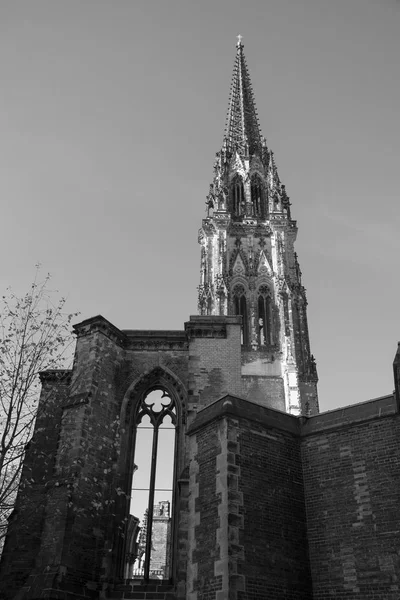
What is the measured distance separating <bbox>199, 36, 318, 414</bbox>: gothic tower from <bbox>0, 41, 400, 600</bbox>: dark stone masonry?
1929cm

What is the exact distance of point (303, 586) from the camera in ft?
37.5

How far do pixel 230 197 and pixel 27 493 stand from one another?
117 ft

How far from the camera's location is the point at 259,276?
41906 millimetres

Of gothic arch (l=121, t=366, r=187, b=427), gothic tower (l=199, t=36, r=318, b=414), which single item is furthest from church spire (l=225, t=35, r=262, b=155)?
gothic arch (l=121, t=366, r=187, b=427)

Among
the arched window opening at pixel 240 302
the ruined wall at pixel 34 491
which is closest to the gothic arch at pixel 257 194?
the arched window opening at pixel 240 302

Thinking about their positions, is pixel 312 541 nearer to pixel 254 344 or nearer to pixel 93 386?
pixel 93 386

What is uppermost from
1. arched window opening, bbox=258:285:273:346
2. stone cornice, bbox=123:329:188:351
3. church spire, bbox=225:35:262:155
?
church spire, bbox=225:35:262:155

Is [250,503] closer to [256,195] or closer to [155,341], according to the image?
[155,341]

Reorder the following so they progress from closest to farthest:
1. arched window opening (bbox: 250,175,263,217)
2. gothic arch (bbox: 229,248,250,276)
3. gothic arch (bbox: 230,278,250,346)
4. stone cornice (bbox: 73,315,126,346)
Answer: stone cornice (bbox: 73,315,126,346) < gothic arch (bbox: 230,278,250,346) < gothic arch (bbox: 229,248,250,276) < arched window opening (bbox: 250,175,263,217)

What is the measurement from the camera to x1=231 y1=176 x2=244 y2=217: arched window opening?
47094 mm

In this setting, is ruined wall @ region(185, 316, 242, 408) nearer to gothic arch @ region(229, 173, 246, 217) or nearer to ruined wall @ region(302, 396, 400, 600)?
ruined wall @ region(302, 396, 400, 600)

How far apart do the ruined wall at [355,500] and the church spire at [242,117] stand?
41.9 metres

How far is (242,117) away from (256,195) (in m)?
12.1

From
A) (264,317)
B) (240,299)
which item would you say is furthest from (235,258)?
(264,317)
